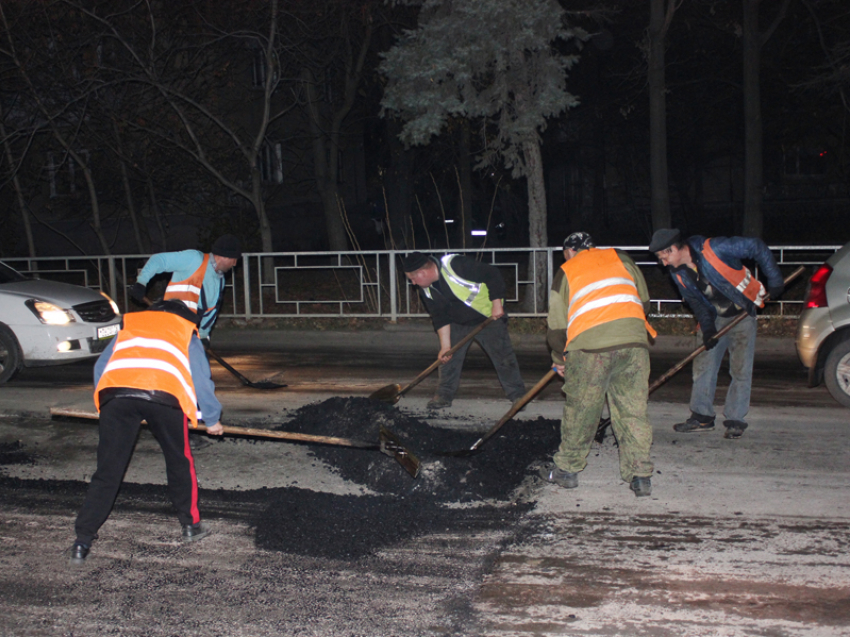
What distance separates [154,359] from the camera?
13.6 ft

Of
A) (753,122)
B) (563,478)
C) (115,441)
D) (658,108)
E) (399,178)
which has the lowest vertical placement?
(563,478)

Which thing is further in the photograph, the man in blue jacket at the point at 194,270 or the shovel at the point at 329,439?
the man in blue jacket at the point at 194,270

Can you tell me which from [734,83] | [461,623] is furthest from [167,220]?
[461,623]

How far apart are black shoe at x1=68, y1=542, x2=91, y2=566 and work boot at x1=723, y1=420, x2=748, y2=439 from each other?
4773 millimetres

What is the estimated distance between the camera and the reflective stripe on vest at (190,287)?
647 centimetres

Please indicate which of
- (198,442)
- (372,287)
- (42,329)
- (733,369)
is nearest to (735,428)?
(733,369)

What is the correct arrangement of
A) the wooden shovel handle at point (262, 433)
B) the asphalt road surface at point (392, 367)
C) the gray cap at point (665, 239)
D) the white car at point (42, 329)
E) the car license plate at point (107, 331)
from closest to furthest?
the wooden shovel handle at point (262, 433), the gray cap at point (665, 239), the asphalt road surface at point (392, 367), the white car at point (42, 329), the car license plate at point (107, 331)

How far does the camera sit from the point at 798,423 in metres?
6.68

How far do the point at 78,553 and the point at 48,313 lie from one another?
18.0 feet

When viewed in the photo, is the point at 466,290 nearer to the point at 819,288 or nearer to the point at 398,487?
the point at 398,487

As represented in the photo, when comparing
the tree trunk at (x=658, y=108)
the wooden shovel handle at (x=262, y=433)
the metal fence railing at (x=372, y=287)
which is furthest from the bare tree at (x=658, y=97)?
the wooden shovel handle at (x=262, y=433)

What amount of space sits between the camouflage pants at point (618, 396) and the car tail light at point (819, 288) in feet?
10.0

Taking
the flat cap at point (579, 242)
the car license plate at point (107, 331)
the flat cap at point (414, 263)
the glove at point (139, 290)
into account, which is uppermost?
the flat cap at point (579, 242)

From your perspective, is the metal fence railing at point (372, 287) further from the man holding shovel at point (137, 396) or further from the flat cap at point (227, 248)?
the man holding shovel at point (137, 396)
